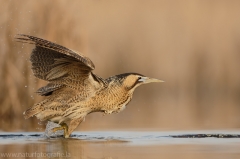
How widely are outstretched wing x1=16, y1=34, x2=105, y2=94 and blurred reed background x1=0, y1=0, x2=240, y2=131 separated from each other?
10.2 feet

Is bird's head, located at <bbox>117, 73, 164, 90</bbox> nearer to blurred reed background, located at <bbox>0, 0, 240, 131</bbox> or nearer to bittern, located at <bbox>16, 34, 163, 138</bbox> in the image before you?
bittern, located at <bbox>16, 34, 163, 138</bbox>

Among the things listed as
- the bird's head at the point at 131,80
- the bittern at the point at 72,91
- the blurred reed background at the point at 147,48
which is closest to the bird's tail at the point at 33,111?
the bittern at the point at 72,91

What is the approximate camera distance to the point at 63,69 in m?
9.78

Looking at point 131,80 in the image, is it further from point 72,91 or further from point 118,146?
point 118,146

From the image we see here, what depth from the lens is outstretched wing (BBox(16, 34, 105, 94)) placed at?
9.45m

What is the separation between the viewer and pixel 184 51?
16.8 meters

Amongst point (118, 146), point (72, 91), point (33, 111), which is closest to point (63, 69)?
point (72, 91)

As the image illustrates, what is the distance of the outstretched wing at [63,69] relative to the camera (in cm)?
945

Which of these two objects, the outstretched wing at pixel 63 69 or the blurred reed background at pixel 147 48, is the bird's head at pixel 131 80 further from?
the blurred reed background at pixel 147 48

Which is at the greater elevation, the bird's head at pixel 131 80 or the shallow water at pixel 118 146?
the bird's head at pixel 131 80

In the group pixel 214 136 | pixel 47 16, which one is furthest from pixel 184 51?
pixel 214 136

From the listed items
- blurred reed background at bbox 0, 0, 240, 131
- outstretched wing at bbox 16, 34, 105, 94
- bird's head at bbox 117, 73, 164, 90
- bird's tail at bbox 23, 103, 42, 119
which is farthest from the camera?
blurred reed background at bbox 0, 0, 240, 131

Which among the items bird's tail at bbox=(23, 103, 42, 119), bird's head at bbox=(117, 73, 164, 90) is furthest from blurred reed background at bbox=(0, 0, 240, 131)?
bird's tail at bbox=(23, 103, 42, 119)

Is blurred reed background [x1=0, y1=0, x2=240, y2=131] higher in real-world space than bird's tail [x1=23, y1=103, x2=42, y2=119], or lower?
higher
